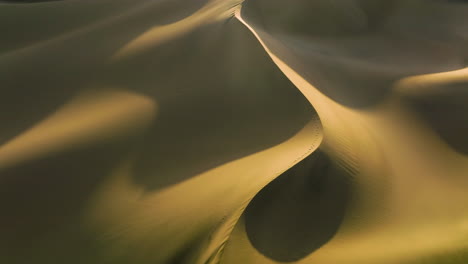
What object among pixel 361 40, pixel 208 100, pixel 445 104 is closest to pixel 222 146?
pixel 208 100

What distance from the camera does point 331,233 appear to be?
2389 millimetres

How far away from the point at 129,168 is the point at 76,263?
2.99 feet

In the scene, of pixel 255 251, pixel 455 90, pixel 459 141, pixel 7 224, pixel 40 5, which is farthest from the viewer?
pixel 40 5

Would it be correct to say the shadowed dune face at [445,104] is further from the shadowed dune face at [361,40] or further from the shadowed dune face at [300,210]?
the shadowed dune face at [300,210]

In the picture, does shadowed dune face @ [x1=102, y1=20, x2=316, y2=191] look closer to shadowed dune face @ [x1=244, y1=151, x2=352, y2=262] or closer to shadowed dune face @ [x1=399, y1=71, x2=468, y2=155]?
shadowed dune face @ [x1=244, y1=151, x2=352, y2=262]

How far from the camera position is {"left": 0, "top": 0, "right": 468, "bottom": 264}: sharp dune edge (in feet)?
7.85

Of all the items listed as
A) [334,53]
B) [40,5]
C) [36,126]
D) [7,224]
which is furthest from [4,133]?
[334,53]

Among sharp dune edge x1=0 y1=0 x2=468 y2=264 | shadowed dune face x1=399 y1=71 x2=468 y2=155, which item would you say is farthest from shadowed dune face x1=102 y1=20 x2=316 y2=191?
shadowed dune face x1=399 y1=71 x2=468 y2=155

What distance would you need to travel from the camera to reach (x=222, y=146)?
318 centimetres

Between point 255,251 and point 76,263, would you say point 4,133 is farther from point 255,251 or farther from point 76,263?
point 255,251

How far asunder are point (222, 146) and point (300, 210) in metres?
0.98

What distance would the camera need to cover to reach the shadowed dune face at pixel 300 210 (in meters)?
2.32

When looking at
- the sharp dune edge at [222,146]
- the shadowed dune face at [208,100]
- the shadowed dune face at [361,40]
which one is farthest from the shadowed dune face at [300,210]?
the shadowed dune face at [361,40]

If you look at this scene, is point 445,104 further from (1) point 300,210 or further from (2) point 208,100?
(2) point 208,100
